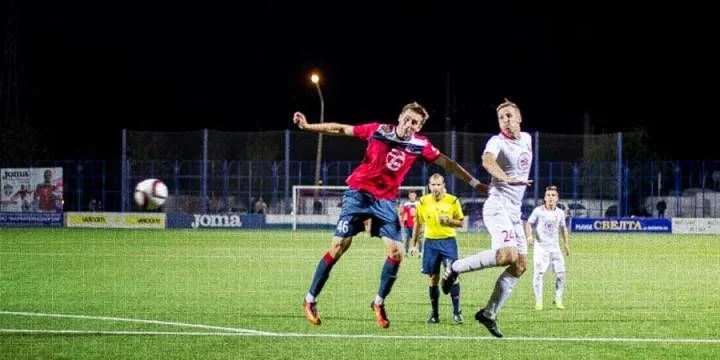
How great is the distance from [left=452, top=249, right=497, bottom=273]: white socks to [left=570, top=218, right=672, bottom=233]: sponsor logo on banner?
1871 inches

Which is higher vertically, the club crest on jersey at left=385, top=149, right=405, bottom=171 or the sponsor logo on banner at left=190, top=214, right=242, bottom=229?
the club crest on jersey at left=385, top=149, right=405, bottom=171

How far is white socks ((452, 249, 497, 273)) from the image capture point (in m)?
13.1

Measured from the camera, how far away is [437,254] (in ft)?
55.7

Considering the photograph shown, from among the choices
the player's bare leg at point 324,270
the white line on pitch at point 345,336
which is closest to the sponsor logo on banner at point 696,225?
the white line on pitch at point 345,336

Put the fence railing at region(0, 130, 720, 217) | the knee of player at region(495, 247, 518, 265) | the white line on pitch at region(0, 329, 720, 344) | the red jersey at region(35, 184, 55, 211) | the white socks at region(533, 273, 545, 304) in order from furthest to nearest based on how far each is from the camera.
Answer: the fence railing at region(0, 130, 720, 217) → the red jersey at region(35, 184, 55, 211) → the white socks at region(533, 273, 545, 304) → the white line on pitch at region(0, 329, 720, 344) → the knee of player at region(495, 247, 518, 265)

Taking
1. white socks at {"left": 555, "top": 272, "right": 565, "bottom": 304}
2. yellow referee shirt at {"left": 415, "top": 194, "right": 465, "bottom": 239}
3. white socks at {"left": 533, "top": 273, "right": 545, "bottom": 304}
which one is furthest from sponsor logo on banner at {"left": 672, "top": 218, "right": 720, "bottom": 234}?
yellow referee shirt at {"left": 415, "top": 194, "right": 465, "bottom": 239}

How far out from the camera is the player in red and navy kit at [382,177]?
13500 mm

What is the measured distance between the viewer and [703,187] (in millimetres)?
61406

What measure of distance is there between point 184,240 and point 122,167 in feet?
65.0

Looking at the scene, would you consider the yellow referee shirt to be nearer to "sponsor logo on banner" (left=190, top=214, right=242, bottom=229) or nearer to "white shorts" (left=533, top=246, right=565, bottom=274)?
"white shorts" (left=533, top=246, right=565, bottom=274)

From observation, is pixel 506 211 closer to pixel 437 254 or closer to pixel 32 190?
pixel 437 254

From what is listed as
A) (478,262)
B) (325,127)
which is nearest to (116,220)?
(325,127)

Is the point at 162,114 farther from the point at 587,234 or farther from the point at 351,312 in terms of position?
the point at 351,312

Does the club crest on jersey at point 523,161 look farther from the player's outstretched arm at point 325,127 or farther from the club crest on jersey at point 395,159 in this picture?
the player's outstretched arm at point 325,127
